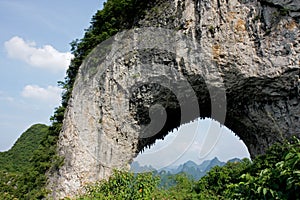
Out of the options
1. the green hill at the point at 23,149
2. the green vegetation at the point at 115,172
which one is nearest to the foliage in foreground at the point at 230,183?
the green vegetation at the point at 115,172

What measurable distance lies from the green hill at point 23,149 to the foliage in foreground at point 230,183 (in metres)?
11.4

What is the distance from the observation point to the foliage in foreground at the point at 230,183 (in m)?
2.02

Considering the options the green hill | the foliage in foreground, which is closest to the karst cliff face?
the foliage in foreground

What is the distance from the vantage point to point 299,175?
6.23 ft

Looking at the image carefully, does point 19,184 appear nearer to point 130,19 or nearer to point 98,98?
point 98,98

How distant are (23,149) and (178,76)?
15594 millimetres

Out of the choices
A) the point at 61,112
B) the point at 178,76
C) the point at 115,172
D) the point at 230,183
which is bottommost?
the point at 230,183

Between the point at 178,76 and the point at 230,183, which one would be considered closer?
the point at 230,183

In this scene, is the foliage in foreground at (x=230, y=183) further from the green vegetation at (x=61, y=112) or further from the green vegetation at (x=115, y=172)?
the green vegetation at (x=61, y=112)

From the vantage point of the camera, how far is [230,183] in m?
4.05

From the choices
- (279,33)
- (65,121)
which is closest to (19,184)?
(65,121)

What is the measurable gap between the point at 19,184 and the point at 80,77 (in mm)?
3654

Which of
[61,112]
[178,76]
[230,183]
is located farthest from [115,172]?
[61,112]

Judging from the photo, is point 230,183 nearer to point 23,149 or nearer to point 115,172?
point 115,172
